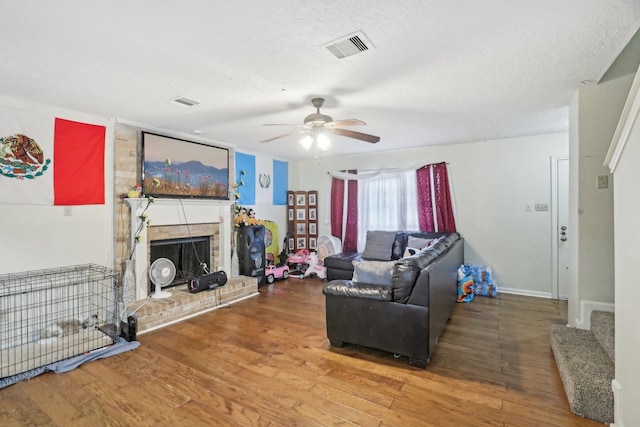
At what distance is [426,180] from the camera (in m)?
5.23

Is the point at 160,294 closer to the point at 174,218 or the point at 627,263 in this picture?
the point at 174,218

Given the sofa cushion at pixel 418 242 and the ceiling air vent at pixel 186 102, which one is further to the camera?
the sofa cushion at pixel 418 242

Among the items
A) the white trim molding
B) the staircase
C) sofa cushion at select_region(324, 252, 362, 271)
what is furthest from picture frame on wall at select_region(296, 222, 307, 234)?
the white trim molding

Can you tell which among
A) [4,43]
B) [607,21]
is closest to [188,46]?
[4,43]

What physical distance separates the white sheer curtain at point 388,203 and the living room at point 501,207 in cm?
27

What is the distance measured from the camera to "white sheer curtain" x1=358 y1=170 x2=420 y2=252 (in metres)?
5.43

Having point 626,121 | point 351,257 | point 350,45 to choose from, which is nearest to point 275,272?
point 351,257

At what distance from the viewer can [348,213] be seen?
6004mm

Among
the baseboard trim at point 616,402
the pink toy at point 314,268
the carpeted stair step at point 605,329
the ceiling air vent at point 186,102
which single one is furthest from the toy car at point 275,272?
the baseboard trim at point 616,402

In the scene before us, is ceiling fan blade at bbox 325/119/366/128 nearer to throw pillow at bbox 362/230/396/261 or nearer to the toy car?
throw pillow at bbox 362/230/396/261

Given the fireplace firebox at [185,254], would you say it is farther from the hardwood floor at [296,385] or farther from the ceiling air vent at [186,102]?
the ceiling air vent at [186,102]

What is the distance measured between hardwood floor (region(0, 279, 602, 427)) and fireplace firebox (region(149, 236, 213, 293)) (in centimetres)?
121

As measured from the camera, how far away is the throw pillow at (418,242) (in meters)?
4.79

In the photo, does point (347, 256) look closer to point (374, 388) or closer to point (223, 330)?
point (223, 330)
